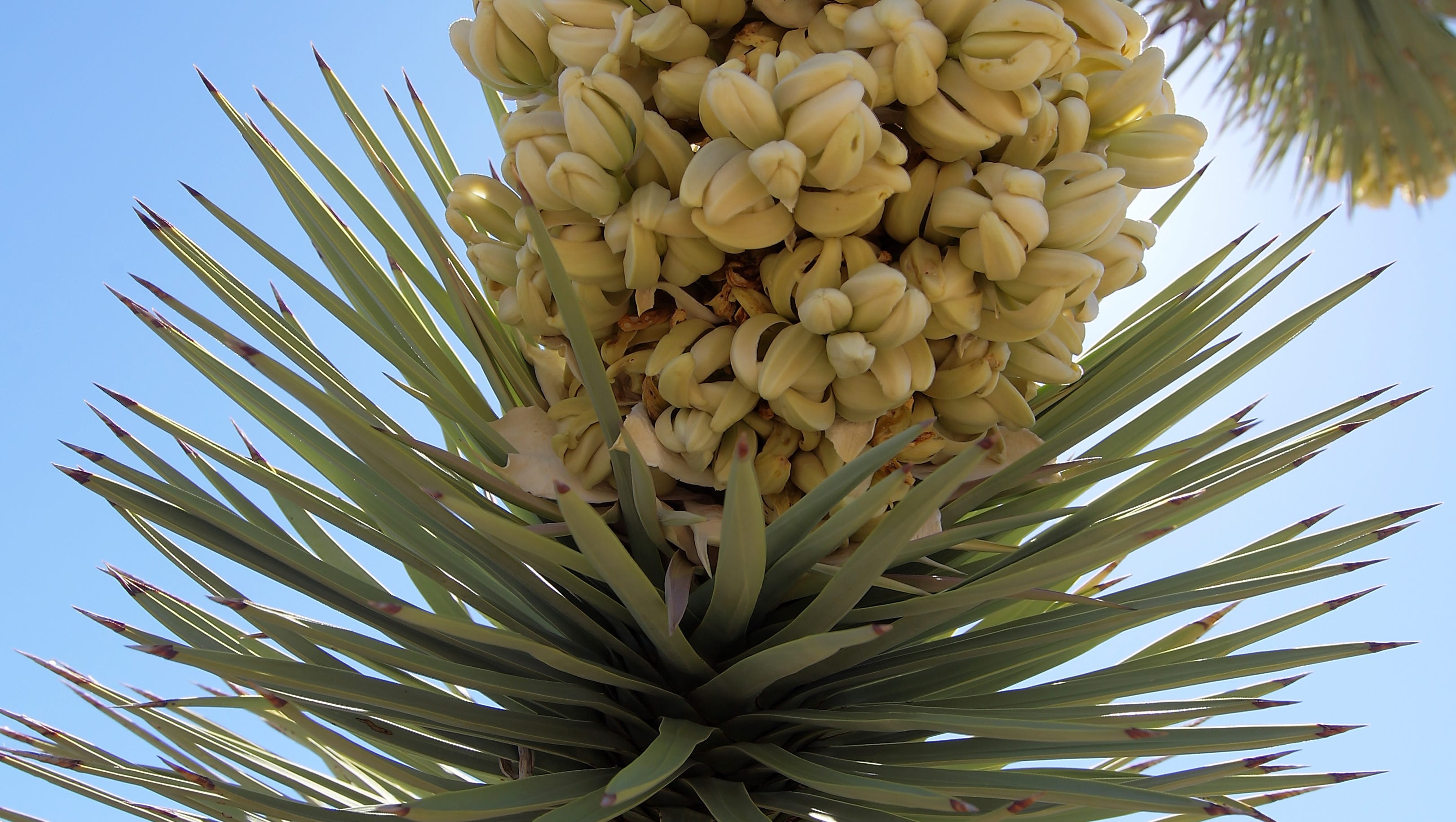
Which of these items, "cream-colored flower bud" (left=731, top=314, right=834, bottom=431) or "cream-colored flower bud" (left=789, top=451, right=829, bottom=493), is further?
"cream-colored flower bud" (left=789, top=451, right=829, bottom=493)

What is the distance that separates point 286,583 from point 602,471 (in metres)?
0.26

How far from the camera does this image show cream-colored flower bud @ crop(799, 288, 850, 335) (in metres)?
0.78

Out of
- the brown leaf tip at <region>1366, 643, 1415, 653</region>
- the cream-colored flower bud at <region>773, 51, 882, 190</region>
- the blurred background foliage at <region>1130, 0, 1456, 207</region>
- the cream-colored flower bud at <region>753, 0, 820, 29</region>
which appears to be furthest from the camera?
the blurred background foliage at <region>1130, 0, 1456, 207</region>

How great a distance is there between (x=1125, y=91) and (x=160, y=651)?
81 centimetres

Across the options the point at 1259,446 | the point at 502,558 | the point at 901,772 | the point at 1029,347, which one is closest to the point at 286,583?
the point at 502,558

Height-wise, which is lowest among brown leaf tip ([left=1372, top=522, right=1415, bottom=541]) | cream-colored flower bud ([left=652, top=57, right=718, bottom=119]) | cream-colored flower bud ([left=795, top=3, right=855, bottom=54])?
brown leaf tip ([left=1372, top=522, right=1415, bottom=541])

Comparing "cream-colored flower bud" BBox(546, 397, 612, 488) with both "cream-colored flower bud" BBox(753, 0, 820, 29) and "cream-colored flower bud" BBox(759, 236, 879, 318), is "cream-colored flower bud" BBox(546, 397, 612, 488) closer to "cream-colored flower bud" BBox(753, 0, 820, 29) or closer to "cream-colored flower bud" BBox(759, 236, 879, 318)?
"cream-colored flower bud" BBox(759, 236, 879, 318)

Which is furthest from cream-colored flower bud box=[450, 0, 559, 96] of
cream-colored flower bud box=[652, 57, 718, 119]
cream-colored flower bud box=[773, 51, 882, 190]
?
cream-colored flower bud box=[773, 51, 882, 190]

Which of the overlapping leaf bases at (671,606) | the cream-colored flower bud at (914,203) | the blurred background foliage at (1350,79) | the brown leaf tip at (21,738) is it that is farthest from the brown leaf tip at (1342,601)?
the blurred background foliage at (1350,79)

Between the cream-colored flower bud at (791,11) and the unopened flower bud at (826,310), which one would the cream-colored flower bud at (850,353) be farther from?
the cream-colored flower bud at (791,11)

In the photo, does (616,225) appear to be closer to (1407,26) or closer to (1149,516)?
(1149,516)

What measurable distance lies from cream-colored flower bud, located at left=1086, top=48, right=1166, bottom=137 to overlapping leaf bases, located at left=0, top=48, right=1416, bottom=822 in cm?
26

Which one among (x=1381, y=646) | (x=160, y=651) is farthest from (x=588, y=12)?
(x=1381, y=646)

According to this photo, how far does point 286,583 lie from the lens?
35.0 inches
